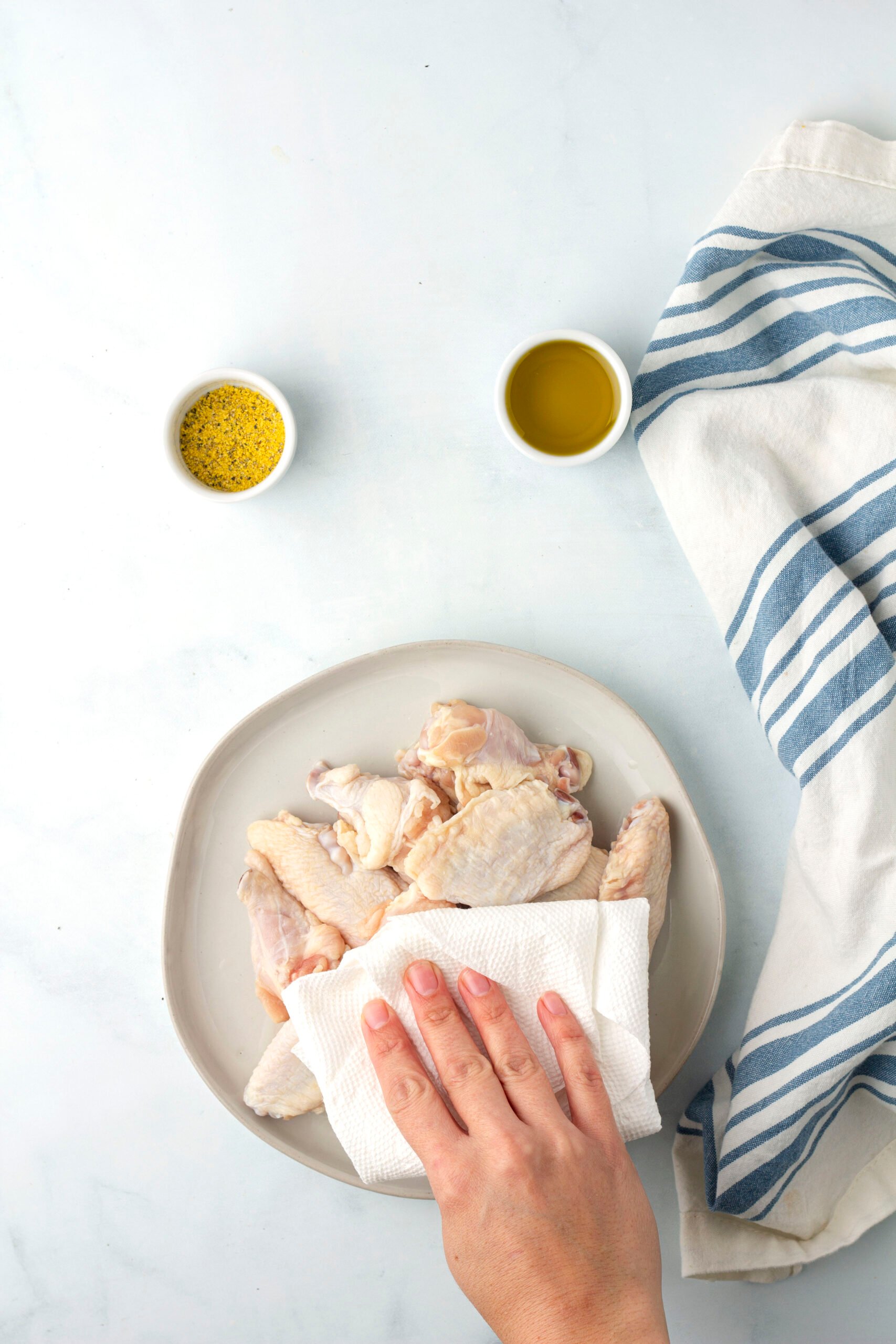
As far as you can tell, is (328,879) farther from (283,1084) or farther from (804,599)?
(804,599)

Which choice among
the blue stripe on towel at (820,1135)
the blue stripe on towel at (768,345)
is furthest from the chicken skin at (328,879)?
the blue stripe on towel at (768,345)

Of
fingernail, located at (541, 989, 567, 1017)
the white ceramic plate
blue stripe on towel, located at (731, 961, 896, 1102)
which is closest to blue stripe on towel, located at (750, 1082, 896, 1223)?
blue stripe on towel, located at (731, 961, 896, 1102)

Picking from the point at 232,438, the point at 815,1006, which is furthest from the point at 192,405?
the point at 815,1006

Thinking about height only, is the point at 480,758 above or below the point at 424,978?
above

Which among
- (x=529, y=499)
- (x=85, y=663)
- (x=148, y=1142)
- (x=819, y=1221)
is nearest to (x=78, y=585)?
(x=85, y=663)

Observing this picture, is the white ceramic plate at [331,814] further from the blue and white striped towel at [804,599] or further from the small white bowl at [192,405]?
the small white bowl at [192,405]
